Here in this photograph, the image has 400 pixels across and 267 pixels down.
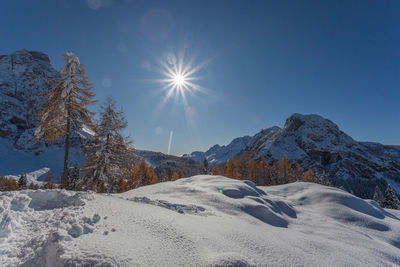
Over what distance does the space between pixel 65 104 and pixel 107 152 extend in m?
6.00

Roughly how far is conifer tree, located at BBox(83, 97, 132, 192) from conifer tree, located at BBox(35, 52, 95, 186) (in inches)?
124

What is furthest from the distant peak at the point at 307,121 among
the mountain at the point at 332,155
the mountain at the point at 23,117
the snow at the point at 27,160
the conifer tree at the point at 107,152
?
the snow at the point at 27,160

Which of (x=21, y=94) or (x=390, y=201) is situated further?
(x=21, y=94)

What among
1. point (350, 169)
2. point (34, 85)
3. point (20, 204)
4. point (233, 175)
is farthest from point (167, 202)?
point (34, 85)

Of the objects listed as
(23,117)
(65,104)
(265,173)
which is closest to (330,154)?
(265,173)

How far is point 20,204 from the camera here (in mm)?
4656

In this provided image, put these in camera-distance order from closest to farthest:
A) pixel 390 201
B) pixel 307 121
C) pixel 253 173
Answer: pixel 390 201, pixel 253 173, pixel 307 121

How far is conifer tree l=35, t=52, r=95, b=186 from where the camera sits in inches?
494

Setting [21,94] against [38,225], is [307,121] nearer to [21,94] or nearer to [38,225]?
[38,225]

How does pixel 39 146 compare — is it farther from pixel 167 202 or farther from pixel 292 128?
pixel 292 128

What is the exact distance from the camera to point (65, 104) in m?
12.9

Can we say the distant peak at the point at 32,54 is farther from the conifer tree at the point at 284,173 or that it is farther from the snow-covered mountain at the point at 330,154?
the conifer tree at the point at 284,173

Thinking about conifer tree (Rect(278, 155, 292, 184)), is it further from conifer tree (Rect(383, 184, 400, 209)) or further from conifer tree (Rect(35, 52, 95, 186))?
conifer tree (Rect(35, 52, 95, 186))

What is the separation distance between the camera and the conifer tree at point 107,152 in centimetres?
1653
